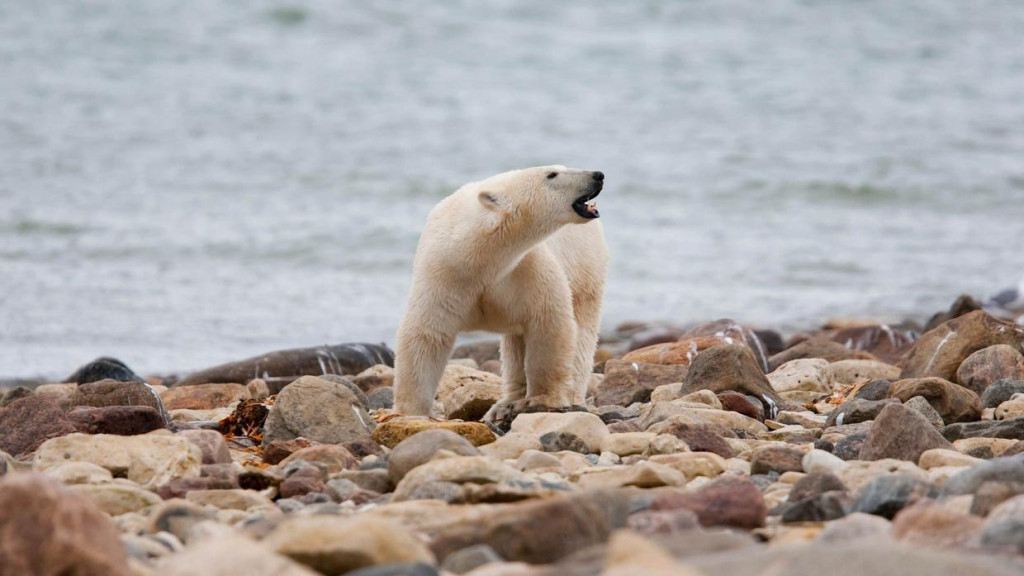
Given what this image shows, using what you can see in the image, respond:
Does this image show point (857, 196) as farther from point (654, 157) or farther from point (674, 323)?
point (674, 323)

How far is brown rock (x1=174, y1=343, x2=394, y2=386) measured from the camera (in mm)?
9898

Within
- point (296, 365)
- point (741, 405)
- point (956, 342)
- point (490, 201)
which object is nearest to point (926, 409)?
point (741, 405)

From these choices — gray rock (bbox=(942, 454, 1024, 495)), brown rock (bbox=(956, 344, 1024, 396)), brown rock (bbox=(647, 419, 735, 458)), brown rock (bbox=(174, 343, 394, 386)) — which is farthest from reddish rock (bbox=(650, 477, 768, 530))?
brown rock (bbox=(174, 343, 394, 386))

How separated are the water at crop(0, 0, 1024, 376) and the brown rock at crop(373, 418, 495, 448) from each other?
540cm

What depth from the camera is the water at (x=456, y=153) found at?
1454 centimetres

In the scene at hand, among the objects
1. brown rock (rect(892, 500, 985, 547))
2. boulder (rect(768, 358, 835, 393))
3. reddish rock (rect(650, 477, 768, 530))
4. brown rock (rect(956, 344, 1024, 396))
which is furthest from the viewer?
boulder (rect(768, 358, 835, 393))

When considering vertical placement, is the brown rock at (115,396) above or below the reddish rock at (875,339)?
above

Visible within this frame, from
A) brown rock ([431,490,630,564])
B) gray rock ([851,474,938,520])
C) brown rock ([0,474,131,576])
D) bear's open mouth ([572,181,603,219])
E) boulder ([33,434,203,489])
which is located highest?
bear's open mouth ([572,181,603,219])

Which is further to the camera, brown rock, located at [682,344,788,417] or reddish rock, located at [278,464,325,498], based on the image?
brown rock, located at [682,344,788,417]

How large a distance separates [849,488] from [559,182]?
2483mm

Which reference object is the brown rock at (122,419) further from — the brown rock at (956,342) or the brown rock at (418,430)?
the brown rock at (956,342)

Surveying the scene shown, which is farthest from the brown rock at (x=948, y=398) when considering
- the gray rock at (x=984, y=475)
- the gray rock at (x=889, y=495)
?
the gray rock at (x=889, y=495)

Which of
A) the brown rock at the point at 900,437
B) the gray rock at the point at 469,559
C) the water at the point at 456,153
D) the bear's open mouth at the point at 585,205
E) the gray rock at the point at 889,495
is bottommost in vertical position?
the water at the point at 456,153

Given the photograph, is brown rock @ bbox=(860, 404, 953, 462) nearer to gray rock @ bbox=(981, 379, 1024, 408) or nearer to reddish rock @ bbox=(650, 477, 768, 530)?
reddish rock @ bbox=(650, 477, 768, 530)
